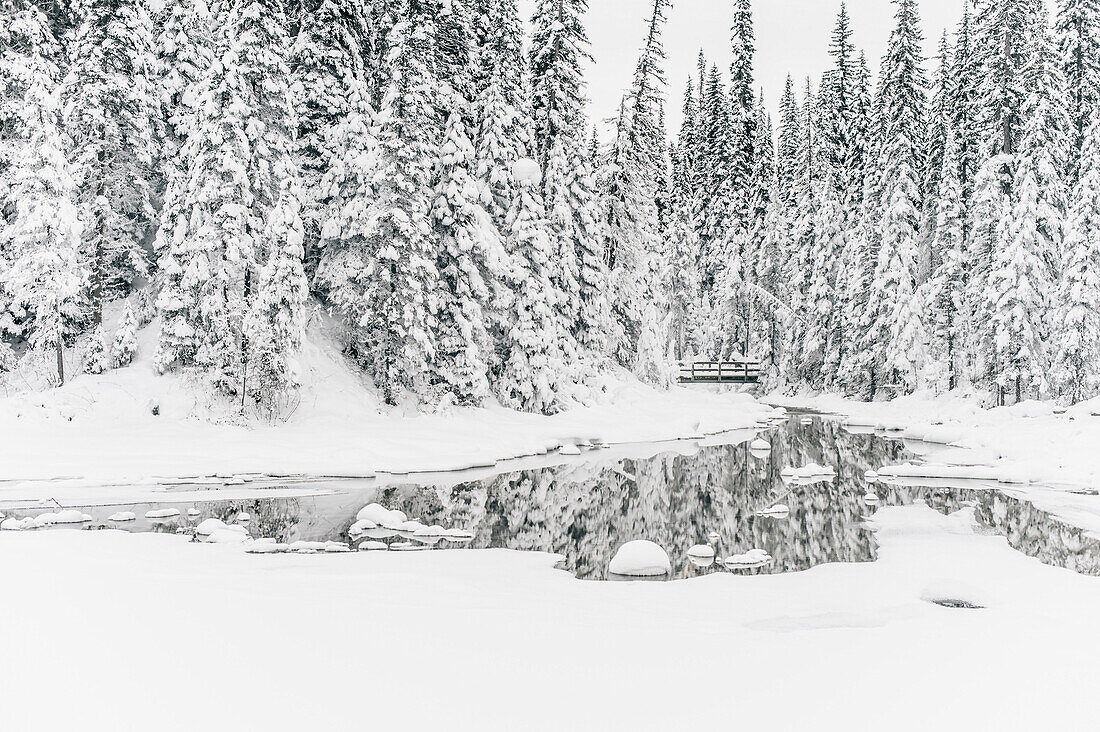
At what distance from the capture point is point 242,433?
21312mm

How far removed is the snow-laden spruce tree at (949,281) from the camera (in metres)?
35.7

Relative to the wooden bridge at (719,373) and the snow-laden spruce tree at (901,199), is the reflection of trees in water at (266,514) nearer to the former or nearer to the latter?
the snow-laden spruce tree at (901,199)

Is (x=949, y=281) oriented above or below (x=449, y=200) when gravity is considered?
below

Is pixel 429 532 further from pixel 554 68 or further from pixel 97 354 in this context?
pixel 554 68

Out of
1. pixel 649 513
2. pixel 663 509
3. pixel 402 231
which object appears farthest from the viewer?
pixel 402 231

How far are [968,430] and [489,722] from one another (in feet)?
90.5

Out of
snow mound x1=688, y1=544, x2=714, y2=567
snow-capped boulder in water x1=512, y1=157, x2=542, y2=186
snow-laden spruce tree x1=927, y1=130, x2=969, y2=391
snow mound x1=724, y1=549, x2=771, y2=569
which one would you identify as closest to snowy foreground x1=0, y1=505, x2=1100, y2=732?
snow mound x1=724, y1=549, x2=771, y2=569

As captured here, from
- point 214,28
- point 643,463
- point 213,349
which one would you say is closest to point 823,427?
point 643,463

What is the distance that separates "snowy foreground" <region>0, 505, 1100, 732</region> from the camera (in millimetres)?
5430

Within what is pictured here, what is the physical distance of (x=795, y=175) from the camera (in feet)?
161

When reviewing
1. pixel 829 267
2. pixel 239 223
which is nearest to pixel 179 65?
pixel 239 223

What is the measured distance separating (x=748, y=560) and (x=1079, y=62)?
33.4 meters

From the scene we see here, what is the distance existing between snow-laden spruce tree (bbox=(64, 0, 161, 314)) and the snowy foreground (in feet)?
58.0

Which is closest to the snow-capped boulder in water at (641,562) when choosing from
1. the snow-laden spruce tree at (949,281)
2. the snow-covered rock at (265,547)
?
the snow-covered rock at (265,547)
